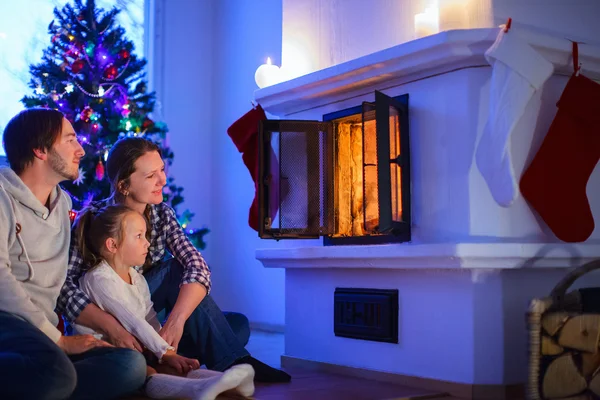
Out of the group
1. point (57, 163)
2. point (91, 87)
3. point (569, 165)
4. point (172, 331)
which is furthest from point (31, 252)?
point (91, 87)

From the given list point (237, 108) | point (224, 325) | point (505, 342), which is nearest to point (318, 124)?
point (224, 325)

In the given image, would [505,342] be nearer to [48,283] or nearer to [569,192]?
[569,192]

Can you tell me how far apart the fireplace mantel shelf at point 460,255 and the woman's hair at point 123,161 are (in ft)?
2.48

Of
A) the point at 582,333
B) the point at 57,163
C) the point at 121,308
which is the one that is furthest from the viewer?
the point at 121,308

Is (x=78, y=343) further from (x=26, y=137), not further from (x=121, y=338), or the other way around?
(x=26, y=137)

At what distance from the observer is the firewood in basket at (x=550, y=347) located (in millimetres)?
2051

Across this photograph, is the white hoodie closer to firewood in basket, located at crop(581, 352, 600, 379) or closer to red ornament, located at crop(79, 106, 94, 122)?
firewood in basket, located at crop(581, 352, 600, 379)

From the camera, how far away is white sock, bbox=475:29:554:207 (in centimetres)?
229

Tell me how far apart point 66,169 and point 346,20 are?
4.39 ft

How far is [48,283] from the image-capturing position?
206 centimetres

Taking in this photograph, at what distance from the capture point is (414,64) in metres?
2.52

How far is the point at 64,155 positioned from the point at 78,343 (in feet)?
1.66

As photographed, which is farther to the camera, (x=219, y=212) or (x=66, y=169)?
(x=219, y=212)

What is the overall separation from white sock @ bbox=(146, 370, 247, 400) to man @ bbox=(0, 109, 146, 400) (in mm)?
60
